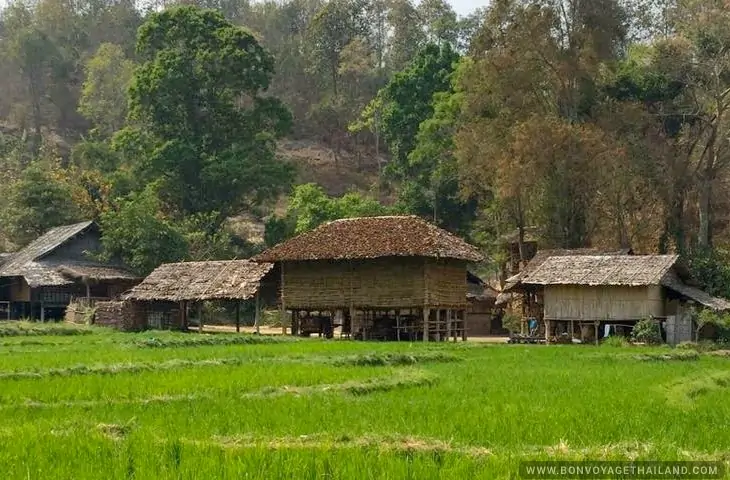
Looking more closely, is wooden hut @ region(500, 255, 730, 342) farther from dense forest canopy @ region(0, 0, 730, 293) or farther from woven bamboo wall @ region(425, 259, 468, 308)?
dense forest canopy @ region(0, 0, 730, 293)

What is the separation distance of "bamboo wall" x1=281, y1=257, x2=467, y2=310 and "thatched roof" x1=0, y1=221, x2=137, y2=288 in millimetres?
11297

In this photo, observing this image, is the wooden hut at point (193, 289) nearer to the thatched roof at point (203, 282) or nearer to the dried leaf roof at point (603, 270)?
the thatched roof at point (203, 282)

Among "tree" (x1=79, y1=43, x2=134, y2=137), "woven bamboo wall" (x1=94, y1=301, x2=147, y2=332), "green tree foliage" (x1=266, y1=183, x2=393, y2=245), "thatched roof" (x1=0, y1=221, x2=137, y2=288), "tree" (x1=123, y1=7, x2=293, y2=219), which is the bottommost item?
"woven bamboo wall" (x1=94, y1=301, x2=147, y2=332)

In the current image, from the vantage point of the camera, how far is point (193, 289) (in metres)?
35.8

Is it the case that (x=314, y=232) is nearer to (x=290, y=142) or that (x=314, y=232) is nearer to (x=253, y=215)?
(x=253, y=215)

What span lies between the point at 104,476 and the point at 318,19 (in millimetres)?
60877

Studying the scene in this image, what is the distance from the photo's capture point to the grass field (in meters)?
8.18

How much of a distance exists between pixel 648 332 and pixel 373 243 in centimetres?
938

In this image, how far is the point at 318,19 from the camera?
6606 centimetres

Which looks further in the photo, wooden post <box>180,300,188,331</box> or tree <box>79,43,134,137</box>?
tree <box>79,43,134,137</box>

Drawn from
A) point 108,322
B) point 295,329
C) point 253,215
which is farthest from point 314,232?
point 253,215

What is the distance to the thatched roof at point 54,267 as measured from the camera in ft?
133

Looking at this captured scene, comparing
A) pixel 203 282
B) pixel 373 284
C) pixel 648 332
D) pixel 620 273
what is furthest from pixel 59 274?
pixel 648 332

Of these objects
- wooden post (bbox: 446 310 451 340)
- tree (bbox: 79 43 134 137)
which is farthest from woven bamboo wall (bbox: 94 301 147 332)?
tree (bbox: 79 43 134 137)
